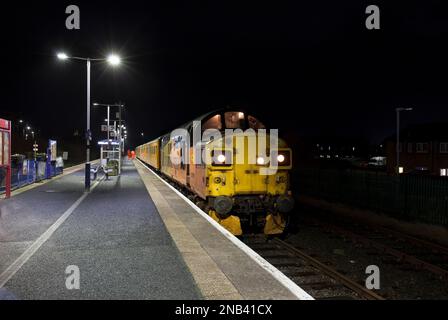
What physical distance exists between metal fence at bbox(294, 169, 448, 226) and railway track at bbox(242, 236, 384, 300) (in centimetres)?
777

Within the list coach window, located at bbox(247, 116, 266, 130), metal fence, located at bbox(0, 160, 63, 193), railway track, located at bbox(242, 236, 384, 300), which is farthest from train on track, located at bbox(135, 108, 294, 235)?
metal fence, located at bbox(0, 160, 63, 193)

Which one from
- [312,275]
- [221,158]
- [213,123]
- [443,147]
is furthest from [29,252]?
[443,147]

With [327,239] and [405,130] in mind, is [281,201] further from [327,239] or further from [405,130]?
[405,130]

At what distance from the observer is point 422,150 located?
46.5m

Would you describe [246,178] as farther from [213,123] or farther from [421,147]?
[421,147]

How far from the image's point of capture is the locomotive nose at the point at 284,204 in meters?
10.8

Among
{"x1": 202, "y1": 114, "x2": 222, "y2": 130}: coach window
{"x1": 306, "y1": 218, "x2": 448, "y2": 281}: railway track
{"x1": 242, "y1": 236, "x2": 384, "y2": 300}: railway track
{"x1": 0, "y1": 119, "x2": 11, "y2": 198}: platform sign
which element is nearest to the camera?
{"x1": 242, "y1": 236, "x2": 384, "y2": 300}: railway track

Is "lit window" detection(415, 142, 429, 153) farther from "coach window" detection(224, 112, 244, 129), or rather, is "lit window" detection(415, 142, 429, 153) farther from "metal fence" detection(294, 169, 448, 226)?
"coach window" detection(224, 112, 244, 129)

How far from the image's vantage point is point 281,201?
35.3 feet

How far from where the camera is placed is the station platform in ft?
17.1

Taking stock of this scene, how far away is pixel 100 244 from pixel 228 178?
388 centimetres

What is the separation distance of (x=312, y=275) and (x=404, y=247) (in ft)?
14.4
